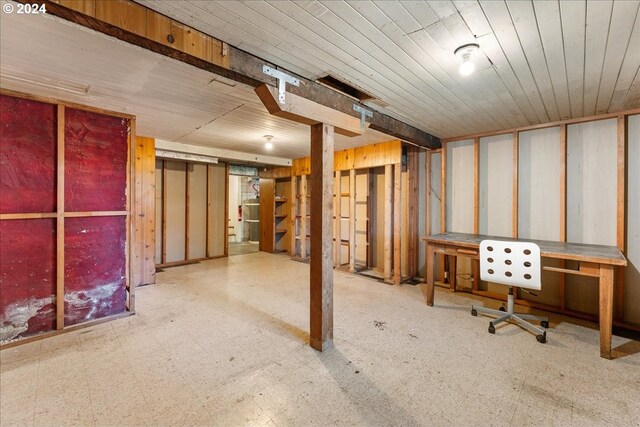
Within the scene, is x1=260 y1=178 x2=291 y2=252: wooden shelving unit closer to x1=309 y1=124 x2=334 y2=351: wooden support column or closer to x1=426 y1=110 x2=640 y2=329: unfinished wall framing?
x1=426 y1=110 x2=640 y2=329: unfinished wall framing

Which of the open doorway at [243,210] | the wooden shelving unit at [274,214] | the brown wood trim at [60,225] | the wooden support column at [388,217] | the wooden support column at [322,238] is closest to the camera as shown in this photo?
the wooden support column at [322,238]

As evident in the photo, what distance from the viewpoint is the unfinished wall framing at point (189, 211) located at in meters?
5.50

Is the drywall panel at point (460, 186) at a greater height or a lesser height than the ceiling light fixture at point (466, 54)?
lesser

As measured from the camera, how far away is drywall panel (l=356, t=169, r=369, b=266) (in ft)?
17.1

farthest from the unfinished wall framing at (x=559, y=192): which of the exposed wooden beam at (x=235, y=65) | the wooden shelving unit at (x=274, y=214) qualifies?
the wooden shelving unit at (x=274, y=214)

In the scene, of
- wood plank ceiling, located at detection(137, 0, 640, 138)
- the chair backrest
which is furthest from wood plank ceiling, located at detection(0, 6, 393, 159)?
the chair backrest

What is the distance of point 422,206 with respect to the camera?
4648 millimetres

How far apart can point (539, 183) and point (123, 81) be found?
4781 millimetres

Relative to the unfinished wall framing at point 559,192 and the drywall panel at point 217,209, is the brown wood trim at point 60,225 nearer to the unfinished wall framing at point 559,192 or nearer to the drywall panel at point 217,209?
the drywall panel at point 217,209

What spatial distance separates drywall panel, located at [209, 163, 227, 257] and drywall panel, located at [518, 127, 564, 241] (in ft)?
18.7

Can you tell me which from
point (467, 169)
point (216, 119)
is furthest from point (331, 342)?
point (467, 169)

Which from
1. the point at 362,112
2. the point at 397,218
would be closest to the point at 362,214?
the point at 397,218

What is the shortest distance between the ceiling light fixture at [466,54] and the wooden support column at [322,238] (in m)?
1.10

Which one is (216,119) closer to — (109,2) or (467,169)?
(109,2)
